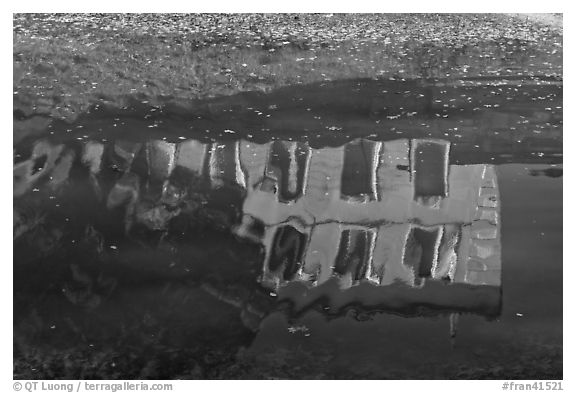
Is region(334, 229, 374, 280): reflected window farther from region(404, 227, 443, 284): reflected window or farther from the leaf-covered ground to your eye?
the leaf-covered ground

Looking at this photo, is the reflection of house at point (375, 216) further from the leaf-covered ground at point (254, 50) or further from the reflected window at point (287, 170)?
the leaf-covered ground at point (254, 50)

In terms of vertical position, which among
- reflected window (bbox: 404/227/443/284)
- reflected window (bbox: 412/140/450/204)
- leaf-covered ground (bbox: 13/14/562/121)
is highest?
leaf-covered ground (bbox: 13/14/562/121)

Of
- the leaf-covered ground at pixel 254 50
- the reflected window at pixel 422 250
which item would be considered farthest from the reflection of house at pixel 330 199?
the leaf-covered ground at pixel 254 50

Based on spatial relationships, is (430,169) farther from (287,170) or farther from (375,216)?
(287,170)

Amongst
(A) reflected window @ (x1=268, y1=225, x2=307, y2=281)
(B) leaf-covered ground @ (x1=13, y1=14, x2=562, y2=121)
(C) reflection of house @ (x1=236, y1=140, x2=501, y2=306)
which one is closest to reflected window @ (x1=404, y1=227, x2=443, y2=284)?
(C) reflection of house @ (x1=236, y1=140, x2=501, y2=306)

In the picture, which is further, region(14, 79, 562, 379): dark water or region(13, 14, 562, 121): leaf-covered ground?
region(13, 14, 562, 121): leaf-covered ground

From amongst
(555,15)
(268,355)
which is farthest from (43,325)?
(555,15)

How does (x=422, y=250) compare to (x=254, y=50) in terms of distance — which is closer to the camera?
(x=422, y=250)

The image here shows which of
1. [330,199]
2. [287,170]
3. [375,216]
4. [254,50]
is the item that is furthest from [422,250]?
[254,50]
